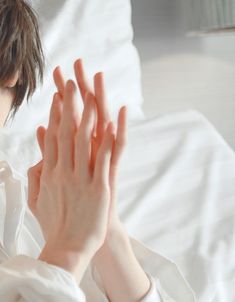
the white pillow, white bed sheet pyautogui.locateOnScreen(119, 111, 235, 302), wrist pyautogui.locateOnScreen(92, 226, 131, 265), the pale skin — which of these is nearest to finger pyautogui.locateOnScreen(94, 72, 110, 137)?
the pale skin

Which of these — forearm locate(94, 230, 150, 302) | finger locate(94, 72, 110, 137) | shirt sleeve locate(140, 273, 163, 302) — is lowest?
shirt sleeve locate(140, 273, 163, 302)

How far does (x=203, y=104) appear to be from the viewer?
1.43m

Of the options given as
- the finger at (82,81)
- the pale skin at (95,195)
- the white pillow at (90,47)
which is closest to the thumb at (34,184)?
the pale skin at (95,195)

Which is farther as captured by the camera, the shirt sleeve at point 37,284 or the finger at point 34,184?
the finger at point 34,184

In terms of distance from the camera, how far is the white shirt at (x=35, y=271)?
1.97ft

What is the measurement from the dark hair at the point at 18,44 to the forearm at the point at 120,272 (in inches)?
9.6

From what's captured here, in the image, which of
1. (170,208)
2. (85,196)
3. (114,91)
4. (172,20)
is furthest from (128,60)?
(85,196)

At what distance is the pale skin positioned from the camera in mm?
646

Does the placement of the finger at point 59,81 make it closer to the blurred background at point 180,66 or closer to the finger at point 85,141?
the finger at point 85,141

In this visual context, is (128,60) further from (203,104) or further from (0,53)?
(0,53)

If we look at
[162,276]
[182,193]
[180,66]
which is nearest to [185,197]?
[182,193]

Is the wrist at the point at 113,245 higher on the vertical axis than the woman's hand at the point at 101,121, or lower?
lower

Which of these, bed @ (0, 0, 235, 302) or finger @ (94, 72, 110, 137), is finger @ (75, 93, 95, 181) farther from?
bed @ (0, 0, 235, 302)

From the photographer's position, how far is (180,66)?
1.43 metres
